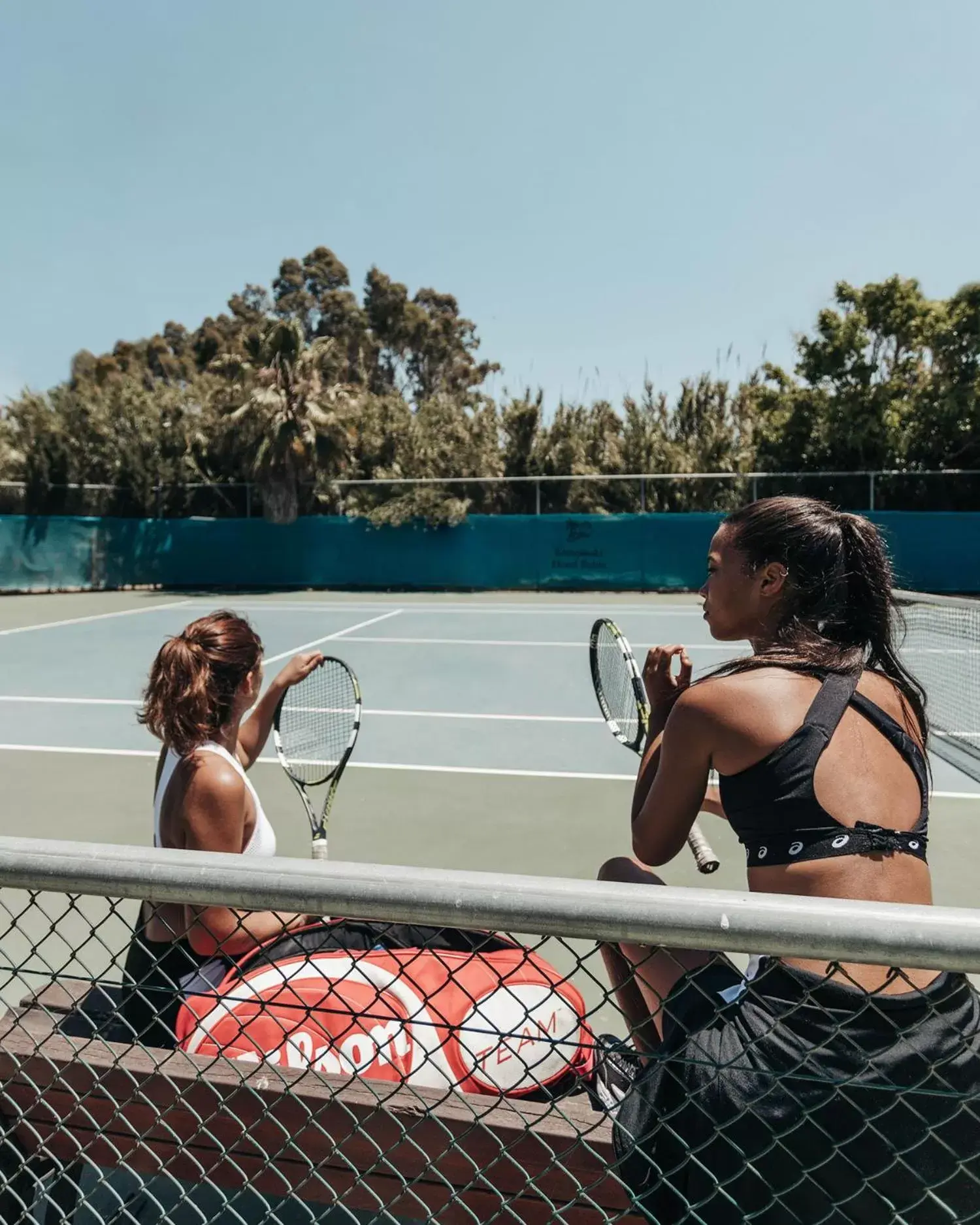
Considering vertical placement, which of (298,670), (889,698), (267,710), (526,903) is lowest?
(267,710)

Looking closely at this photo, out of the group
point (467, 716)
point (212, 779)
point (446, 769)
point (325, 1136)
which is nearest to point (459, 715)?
point (467, 716)

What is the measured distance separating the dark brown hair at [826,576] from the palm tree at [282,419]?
873 inches

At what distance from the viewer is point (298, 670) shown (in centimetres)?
337

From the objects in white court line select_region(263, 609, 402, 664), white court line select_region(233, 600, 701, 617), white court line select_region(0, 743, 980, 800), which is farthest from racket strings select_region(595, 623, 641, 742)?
white court line select_region(233, 600, 701, 617)

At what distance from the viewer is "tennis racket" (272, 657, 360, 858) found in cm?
353

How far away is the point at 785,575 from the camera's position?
2025 millimetres

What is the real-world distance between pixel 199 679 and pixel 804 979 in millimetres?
1759

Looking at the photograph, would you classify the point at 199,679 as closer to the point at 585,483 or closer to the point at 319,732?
the point at 319,732

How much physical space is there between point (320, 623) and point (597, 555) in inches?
326

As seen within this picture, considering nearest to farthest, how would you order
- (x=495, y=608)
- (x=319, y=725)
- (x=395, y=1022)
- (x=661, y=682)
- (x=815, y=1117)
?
(x=815, y=1117) < (x=395, y=1022) < (x=661, y=682) < (x=319, y=725) < (x=495, y=608)

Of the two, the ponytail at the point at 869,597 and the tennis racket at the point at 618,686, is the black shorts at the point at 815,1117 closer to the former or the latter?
→ the ponytail at the point at 869,597

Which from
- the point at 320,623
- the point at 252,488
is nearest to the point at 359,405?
the point at 252,488

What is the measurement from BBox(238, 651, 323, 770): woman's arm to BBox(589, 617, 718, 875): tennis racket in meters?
1.05

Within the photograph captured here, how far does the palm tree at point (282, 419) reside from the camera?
2341cm
